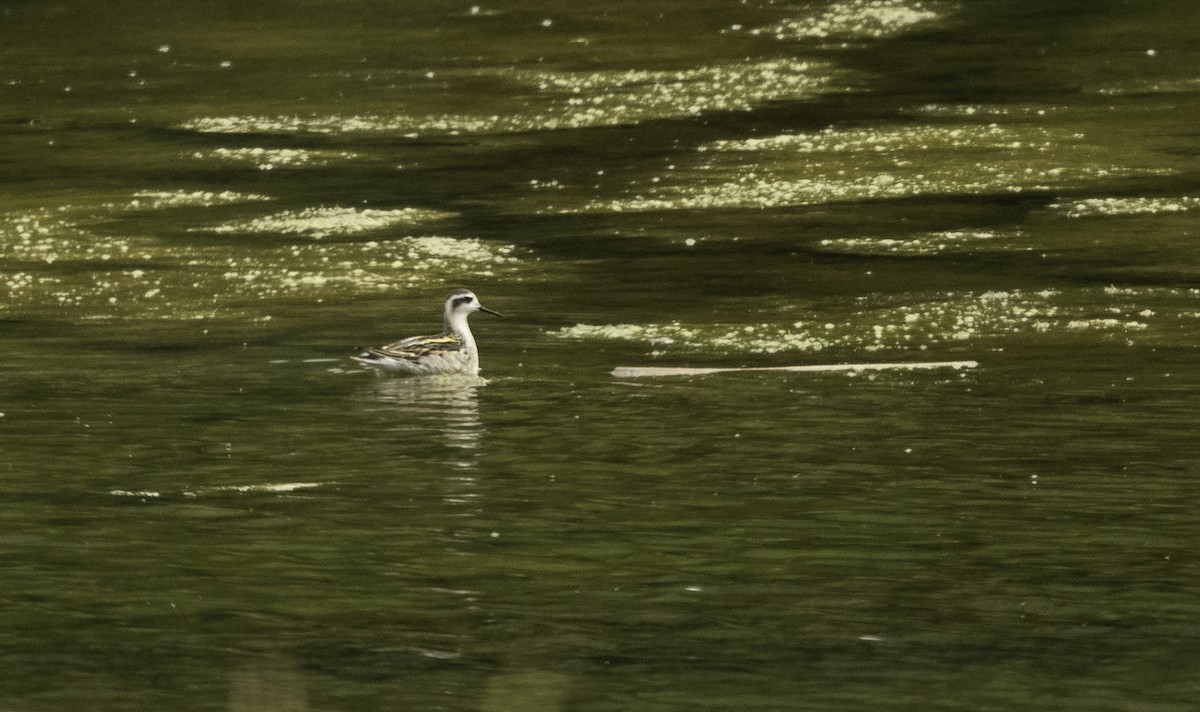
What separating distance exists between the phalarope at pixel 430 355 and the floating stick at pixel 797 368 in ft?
3.43

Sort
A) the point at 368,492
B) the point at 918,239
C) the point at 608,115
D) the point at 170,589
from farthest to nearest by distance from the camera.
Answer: the point at 608,115 < the point at 918,239 < the point at 368,492 < the point at 170,589

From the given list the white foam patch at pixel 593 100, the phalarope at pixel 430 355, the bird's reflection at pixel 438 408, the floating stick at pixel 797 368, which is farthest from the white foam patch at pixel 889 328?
the white foam patch at pixel 593 100

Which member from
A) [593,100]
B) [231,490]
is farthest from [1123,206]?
[231,490]

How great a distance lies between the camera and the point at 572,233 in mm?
25172

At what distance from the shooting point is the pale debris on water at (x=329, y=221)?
25578 mm

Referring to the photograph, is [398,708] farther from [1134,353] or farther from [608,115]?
[608,115]

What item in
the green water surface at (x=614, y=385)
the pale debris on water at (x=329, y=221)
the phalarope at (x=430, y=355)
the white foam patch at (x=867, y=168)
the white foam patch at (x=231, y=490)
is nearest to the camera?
the green water surface at (x=614, y=385)

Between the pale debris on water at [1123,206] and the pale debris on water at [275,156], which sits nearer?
the pale debris on water at [1123,206]

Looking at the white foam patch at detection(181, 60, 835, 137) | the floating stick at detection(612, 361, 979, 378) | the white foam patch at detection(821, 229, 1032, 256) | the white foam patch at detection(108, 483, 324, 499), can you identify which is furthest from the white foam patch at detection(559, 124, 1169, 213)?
the white foam patch at detection(108, 483, 324, 499)

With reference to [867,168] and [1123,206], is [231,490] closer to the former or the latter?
[1123,206]

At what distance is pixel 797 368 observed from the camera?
56.6ft

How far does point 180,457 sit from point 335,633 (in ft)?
→ 14.1

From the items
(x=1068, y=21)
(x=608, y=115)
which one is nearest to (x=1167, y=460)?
(x=608, y=115)

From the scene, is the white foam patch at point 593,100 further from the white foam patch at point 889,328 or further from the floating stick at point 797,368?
the floating stick at point 797,368
